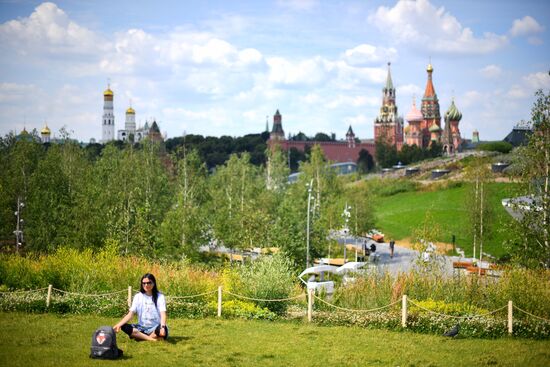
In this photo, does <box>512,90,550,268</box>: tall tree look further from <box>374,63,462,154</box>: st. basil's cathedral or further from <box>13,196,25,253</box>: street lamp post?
<box>374,63,462,154</box>: st. basil's cathedral

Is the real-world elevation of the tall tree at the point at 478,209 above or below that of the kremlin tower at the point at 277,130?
below

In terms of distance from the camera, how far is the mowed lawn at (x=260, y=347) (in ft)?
44.5

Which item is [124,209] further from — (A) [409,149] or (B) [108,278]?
(A) [409,149]

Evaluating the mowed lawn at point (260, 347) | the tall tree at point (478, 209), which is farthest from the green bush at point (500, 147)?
the mowed lawn at point (260, 347)

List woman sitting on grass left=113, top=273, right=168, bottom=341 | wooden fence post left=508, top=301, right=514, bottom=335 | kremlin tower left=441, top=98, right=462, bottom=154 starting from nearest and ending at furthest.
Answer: woman sitting on grass left=113, top=273, right=168, bottom=341 < wooden fence post left=508, top=301, right=514, bottom=335 < kremlin tower left=441, top=98, right=462, bottom=154

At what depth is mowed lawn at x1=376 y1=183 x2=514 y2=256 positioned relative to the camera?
153 ft

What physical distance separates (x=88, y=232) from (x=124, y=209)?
447 cm

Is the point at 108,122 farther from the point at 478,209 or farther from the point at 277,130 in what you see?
the point at 478,209

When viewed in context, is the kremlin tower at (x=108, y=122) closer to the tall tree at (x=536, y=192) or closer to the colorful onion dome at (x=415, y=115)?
the colorful onion dome at (x=415, y=115)

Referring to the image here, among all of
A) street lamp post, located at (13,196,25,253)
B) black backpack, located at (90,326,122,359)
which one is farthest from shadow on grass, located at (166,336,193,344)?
street lamp post, located at (13,196,25,253)

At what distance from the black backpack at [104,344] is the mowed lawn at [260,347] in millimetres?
193

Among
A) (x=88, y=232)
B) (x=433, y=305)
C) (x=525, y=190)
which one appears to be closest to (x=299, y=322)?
(x=433, y=305)

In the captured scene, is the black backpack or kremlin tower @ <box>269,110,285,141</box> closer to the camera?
the black backpack

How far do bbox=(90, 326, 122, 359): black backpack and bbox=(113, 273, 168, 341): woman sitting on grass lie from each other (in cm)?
101
